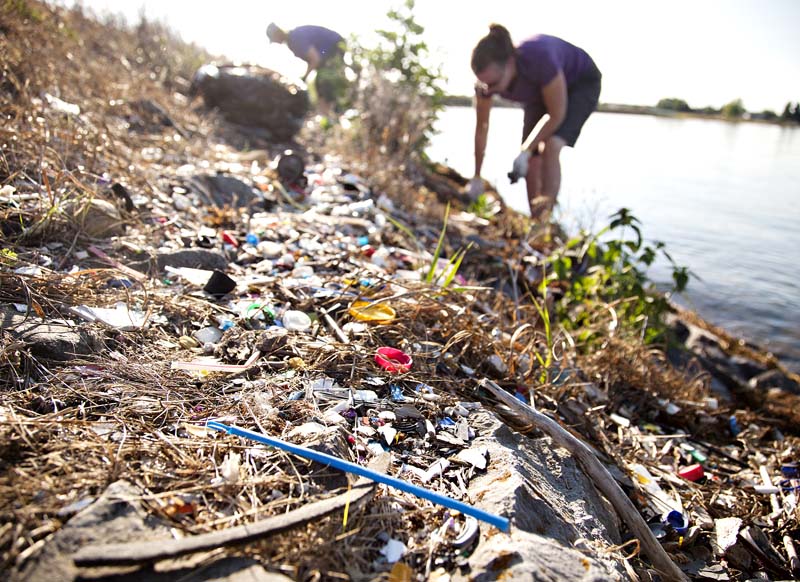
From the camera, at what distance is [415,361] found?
1.75 metres

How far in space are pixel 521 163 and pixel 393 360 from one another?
2.79 m

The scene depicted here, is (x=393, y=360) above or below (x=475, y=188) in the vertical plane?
below

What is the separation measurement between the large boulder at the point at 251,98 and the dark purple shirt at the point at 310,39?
1.05 m

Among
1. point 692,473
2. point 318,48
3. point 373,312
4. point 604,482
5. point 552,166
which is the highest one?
point 318,48

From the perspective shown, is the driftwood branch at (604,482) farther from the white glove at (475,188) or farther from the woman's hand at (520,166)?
the white glove at (475,188)

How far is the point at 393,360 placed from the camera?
173cm

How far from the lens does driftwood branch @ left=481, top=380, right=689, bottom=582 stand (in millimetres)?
1345

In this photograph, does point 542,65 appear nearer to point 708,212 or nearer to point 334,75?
point 334,75

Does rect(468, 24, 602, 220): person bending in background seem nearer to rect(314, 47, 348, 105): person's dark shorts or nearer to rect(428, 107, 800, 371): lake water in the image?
rect(428, 107, 800, 371): lake water

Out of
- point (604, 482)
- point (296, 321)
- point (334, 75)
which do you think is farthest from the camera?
point (334, 75)

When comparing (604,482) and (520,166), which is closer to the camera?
(604,482)

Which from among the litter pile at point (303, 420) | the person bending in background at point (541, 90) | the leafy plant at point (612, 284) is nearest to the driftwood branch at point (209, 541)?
the litter pile at point (303, 420)

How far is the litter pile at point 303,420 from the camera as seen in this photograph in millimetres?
987

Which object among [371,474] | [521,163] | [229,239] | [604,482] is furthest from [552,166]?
[371,474]
